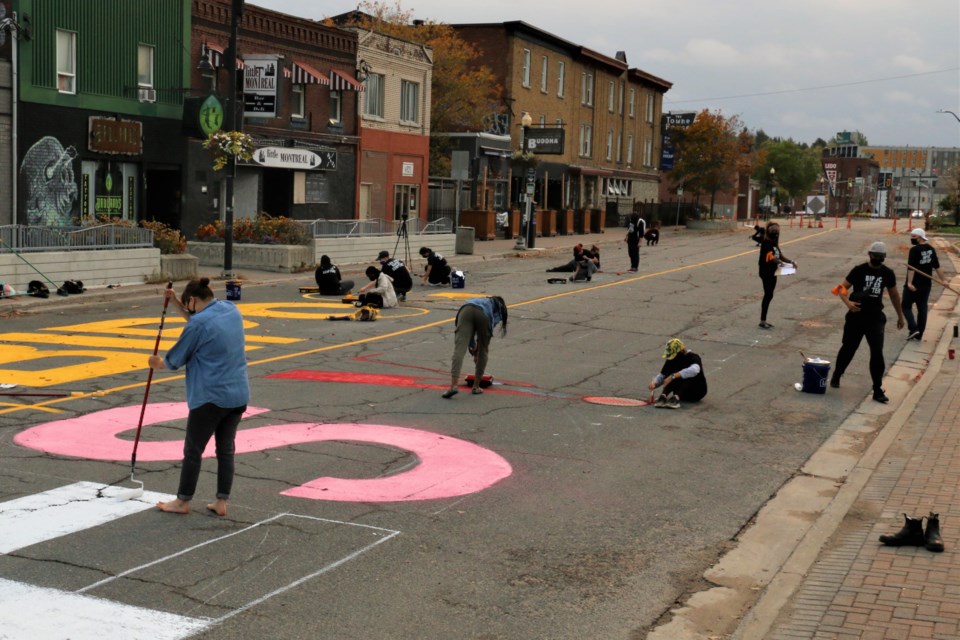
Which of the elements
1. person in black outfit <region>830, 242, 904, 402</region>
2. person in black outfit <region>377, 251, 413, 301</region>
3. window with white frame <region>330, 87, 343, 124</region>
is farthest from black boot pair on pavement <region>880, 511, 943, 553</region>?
window with white frame <region>330, 87, 343, 124</region>

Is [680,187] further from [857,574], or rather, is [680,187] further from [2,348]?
[857,574]

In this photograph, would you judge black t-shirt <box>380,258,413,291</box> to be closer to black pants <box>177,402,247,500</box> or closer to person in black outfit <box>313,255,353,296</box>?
person in black outfit <box>313,255,353,296</box>

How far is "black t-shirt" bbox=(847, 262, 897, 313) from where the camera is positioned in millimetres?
14766

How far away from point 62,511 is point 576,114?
195 feet

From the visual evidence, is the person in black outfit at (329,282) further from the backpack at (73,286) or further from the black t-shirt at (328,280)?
the backpack at (73,286)

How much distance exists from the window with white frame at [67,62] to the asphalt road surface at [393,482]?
11.6 m

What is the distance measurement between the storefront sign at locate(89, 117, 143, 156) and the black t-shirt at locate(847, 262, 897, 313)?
22768 mm

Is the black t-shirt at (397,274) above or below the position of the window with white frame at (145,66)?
below

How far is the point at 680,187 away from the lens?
76625mm

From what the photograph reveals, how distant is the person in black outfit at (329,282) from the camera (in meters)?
25.1

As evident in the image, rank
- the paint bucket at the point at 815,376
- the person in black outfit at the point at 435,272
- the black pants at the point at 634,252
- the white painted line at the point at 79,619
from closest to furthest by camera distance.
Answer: the white painted line at the point at 79,619 → the paint bucket at the point at 815,376 → the person in black outfit at the point at 435,272 → the black pants at the point at 634,252

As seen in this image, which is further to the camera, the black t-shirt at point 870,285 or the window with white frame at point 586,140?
the window with white frame at point 586,140

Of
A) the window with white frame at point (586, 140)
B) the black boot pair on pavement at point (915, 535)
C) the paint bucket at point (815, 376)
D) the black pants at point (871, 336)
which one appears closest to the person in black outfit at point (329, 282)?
the paint bucket at point (815, 376)

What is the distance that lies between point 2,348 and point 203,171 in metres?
19.1
